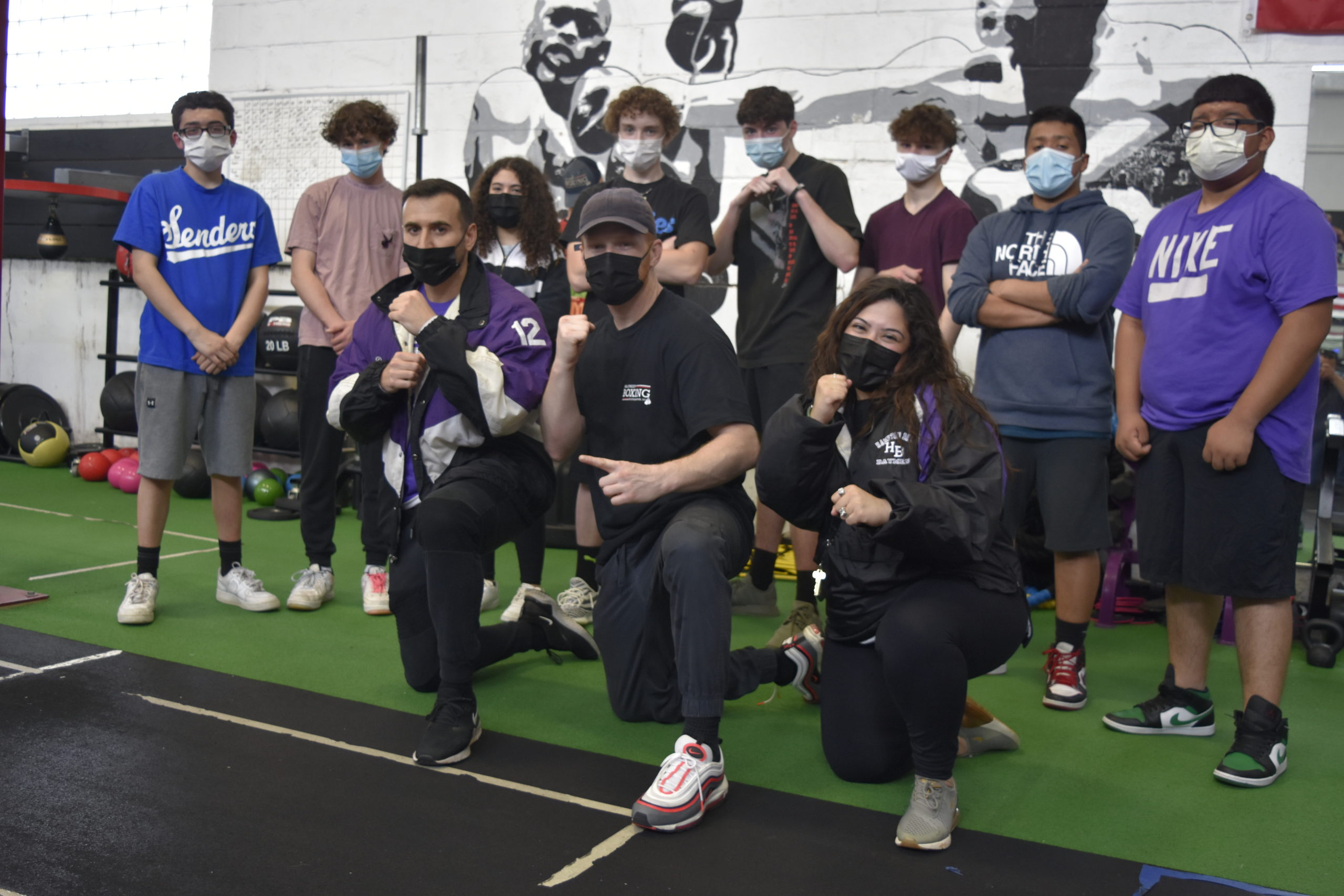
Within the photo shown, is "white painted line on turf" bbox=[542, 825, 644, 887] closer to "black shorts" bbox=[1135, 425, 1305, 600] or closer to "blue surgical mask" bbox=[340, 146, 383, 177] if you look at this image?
"black shorts" bbox=[1135, 425, 1305, 600]

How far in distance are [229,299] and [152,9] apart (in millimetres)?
4783

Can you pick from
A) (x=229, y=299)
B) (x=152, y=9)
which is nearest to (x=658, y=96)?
(x=229, y=299)

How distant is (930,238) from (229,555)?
2.69m

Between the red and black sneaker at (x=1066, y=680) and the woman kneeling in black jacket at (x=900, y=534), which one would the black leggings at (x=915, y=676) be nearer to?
the woman kneeling in black jacket at (x=900, y=534)

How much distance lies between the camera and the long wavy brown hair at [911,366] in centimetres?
242

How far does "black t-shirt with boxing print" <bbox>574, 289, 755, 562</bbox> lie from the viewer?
262 cm

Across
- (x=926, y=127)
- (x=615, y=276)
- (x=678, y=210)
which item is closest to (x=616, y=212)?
(x=615, y=276)

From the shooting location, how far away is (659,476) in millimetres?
2475

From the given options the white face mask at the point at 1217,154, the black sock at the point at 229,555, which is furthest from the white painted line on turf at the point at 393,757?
the white face mask at the point at 1217,154

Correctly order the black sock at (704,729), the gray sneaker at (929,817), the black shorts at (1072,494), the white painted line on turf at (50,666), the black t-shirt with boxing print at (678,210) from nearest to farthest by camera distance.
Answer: the gray sneaker at (929,817) → the black sock at (704,729) → the white painted line on turf at (50,666) → the black shorts at (1072,494) → the black t-shirt with boxing print at (678,210)

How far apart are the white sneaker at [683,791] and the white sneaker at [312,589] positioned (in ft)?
6.57

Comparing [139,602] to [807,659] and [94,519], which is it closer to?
[94,519]

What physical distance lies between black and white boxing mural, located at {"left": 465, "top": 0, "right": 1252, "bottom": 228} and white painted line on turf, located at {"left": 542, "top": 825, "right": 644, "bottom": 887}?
12.8 feet

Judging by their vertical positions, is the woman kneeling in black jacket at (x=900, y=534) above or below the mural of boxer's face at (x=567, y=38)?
below
